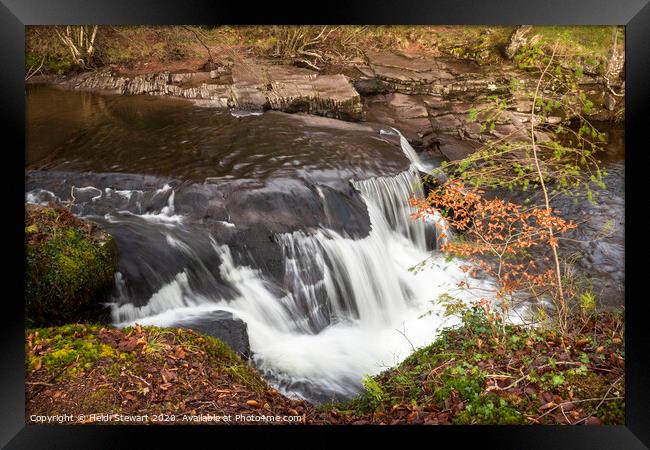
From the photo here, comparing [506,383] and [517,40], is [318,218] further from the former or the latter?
[517,40]

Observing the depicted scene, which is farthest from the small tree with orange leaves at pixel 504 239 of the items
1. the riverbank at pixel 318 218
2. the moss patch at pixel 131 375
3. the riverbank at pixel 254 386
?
the moss patch at pixel 131 375

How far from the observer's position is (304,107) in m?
4.85

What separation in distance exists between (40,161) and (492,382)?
3940 mm

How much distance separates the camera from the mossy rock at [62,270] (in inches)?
147

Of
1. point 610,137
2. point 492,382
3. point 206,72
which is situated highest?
point 206,72

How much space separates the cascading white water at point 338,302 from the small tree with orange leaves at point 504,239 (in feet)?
0.77

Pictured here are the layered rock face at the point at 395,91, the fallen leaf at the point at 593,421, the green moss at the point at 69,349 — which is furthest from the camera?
the layered rock face at the point at 395,91

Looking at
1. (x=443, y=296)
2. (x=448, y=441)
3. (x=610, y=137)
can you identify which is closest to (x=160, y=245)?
(x=443, y=296)

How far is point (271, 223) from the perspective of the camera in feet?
15.0

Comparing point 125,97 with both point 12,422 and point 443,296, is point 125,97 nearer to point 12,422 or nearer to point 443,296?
point 12,422

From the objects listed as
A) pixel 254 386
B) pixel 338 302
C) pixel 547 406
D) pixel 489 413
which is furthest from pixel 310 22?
Answer: pixel 547 406

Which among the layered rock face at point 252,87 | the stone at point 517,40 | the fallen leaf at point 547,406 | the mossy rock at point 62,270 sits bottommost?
the fallen leaf at point 547,406

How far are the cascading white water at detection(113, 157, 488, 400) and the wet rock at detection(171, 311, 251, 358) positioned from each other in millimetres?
81

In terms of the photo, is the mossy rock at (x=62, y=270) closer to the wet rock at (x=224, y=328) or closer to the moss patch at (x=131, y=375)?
the moss patch at (x=131, y=375)
